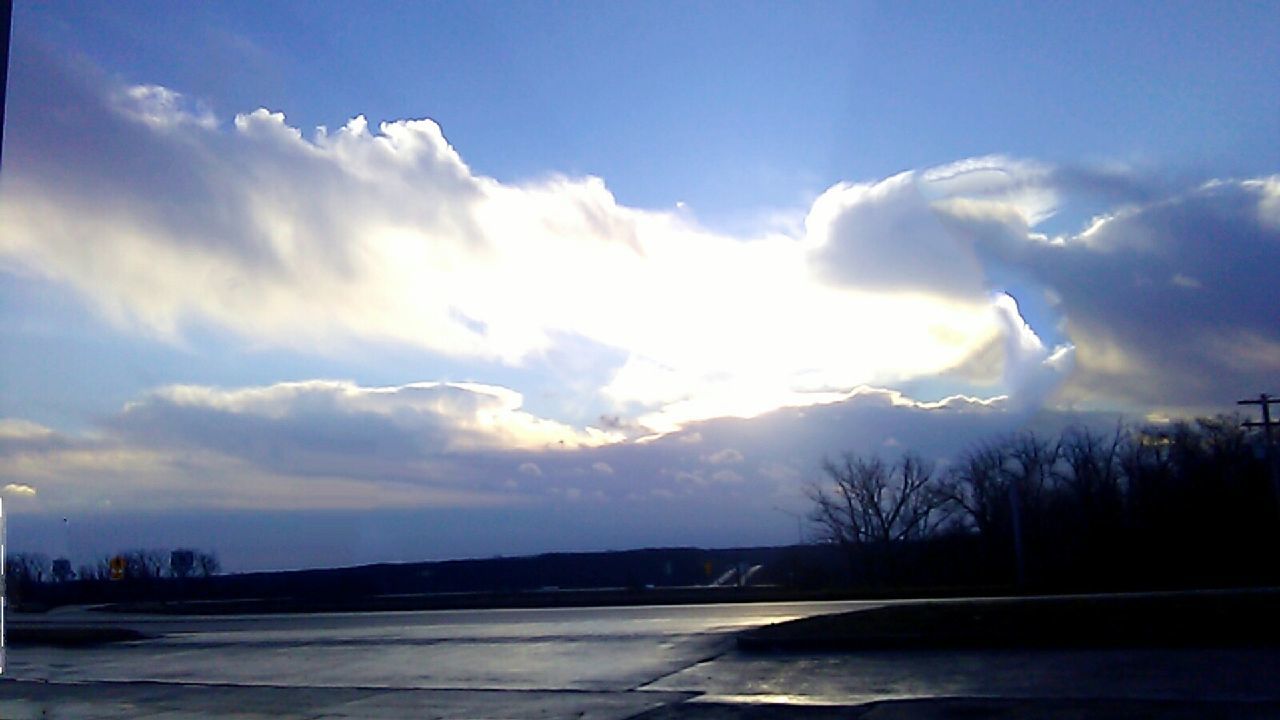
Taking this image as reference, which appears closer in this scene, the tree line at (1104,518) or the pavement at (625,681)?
the pavement at (625,681)

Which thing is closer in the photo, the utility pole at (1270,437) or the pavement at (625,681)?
the pavement at (625,681)

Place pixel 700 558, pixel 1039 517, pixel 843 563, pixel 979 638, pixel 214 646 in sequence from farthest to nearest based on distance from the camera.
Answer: pixel 700 558
pixel 843 563
pixel 1039 517
pixel 214 646
pixel 979 638

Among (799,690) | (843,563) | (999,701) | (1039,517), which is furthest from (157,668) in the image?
(843,563)

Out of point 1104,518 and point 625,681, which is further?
point 1104,518

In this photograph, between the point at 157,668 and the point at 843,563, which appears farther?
the point at 843,563

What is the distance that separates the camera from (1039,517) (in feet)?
184

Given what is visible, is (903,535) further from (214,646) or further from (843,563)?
(214,646)

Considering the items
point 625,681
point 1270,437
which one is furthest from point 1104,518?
point 625,681

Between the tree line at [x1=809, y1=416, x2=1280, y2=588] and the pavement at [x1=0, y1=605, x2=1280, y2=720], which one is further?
the tree line at [x1=809, y1=416, x2=1280, y2=588]

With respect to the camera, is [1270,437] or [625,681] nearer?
[625,681]

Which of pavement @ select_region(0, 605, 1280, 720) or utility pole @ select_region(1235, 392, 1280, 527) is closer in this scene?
pavement @ select_region(0, 605, 1280, 720)

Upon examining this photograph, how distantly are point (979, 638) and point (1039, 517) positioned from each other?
1624 inches

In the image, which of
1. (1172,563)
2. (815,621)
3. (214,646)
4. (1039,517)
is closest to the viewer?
(815,621)

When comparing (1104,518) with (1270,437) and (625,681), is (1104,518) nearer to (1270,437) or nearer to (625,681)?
(1270,437)
